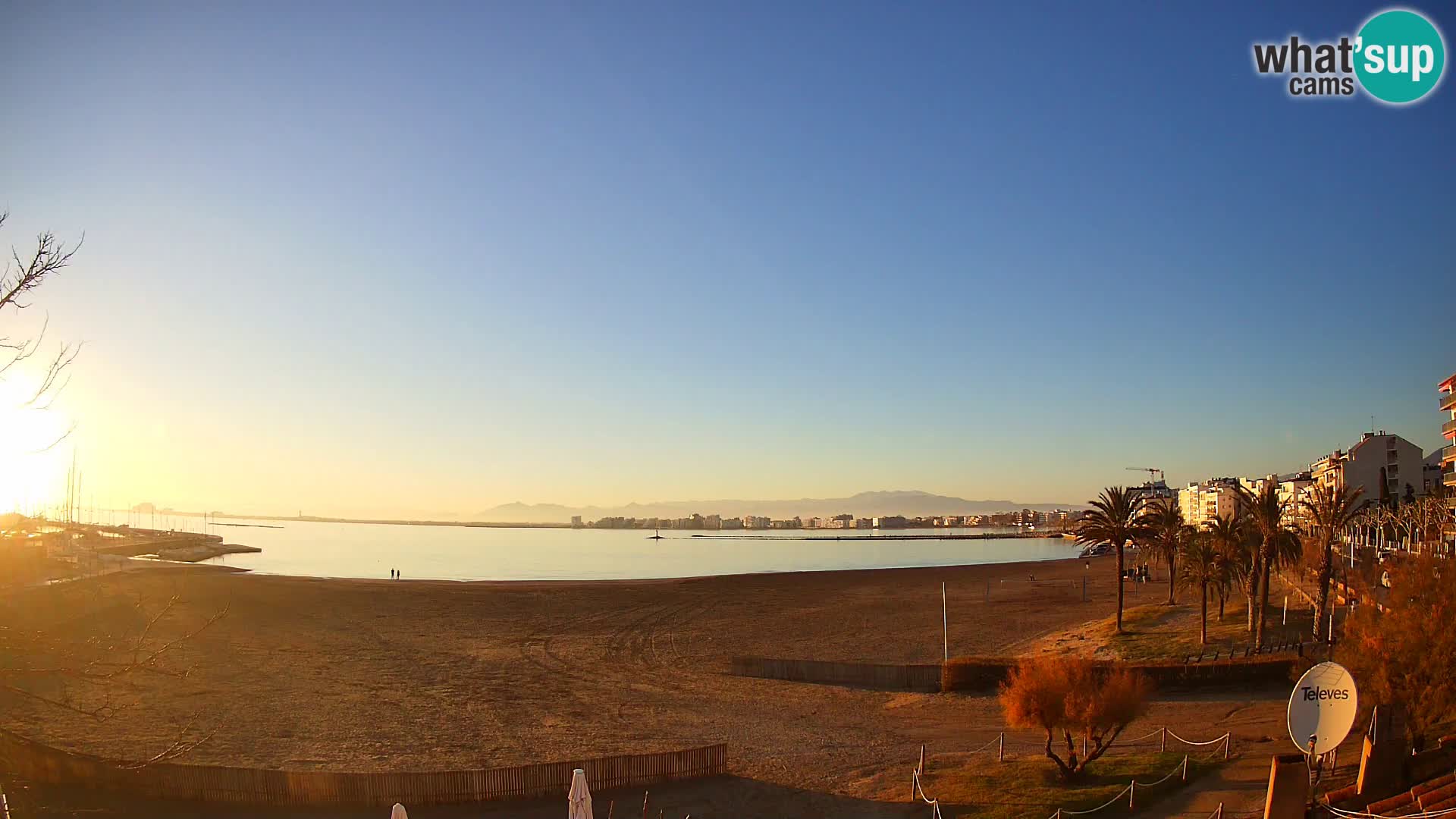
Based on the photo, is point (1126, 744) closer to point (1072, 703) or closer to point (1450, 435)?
point (1072, 703)

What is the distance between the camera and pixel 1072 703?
18.6m

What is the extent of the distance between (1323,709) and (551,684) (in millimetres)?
26146

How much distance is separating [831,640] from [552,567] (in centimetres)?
7145

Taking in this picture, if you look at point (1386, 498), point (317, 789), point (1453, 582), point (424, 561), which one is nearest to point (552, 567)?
point (424, 561)

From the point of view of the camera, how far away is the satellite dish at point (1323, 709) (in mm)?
14867

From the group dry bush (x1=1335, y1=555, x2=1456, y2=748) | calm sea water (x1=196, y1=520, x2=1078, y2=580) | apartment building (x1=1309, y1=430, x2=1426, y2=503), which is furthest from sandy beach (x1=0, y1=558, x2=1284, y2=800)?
apartment building (x1=1309, y1=430, x2=1426, y2=503)

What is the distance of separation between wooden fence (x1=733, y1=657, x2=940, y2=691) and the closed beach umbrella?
22.1 m

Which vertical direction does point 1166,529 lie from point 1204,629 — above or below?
above

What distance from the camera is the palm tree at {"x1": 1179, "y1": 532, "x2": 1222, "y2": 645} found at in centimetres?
3666

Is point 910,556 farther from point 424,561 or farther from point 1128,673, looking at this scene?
point 1128,673

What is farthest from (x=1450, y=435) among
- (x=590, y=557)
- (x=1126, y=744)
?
(x=590, y=557)

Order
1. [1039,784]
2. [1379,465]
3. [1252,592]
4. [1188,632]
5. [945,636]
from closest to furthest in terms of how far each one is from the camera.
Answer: [1039,784] < [1252,592] < [945,636] < [1188,632] < [1379,465]

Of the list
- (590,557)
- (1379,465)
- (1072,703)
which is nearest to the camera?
(1072,703)

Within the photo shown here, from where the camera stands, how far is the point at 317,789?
63.2ft
